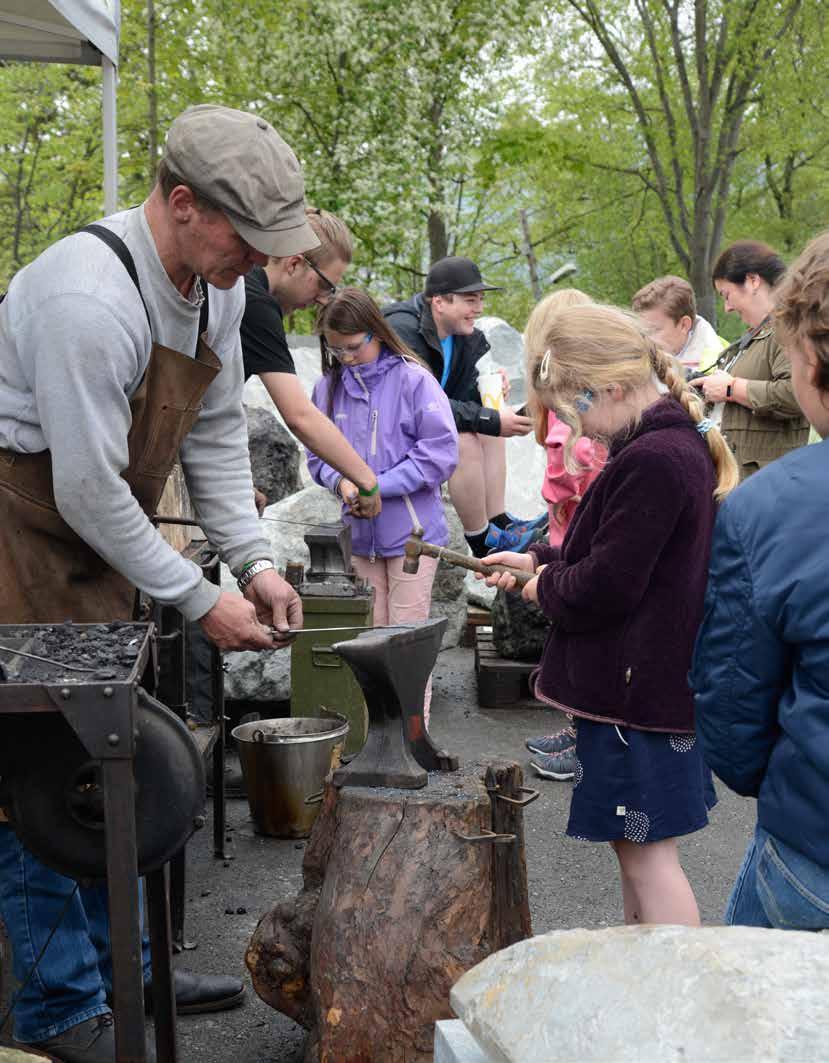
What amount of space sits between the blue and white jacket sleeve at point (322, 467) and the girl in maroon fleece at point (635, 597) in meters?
2.25

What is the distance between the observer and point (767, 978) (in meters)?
1.30

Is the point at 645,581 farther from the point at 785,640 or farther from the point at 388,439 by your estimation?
the point at 388,439

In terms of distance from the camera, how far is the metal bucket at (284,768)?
455 centimetres

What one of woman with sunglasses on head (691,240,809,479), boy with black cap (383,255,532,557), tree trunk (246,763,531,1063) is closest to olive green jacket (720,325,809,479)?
woman with sunglasses on head (691,240,809,479)

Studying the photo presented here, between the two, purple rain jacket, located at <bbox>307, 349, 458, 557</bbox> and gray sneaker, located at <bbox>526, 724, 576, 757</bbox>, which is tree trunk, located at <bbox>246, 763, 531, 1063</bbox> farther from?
gray sneaker, located at <bbox>526, 724, 576, 757</bbox>

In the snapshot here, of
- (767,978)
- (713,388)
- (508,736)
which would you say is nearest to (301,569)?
(508,736)

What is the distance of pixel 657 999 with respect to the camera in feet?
4.28

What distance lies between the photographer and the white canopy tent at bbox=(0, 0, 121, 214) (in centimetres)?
586

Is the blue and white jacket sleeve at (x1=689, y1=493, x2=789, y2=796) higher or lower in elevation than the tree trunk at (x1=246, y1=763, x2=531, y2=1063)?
higher

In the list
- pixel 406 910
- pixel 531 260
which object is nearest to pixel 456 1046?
pixel 406 910

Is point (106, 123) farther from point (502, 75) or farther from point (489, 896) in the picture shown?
point (502, 75)

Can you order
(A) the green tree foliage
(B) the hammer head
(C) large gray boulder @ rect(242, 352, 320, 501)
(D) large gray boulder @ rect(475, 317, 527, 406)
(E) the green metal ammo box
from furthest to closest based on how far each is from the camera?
1. (A) the green tree foliage
2. (D) large gray boulder @ rect(475, 317, 527, 406)
3. (C) large gray boulder @ rect(242, 352, 320, 501)
4. (E) the green metal ammo box
5. (B) the hammer head

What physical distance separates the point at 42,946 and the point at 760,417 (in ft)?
14.0

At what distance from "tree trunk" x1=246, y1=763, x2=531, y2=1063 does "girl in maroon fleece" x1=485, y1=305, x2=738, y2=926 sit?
272mm
